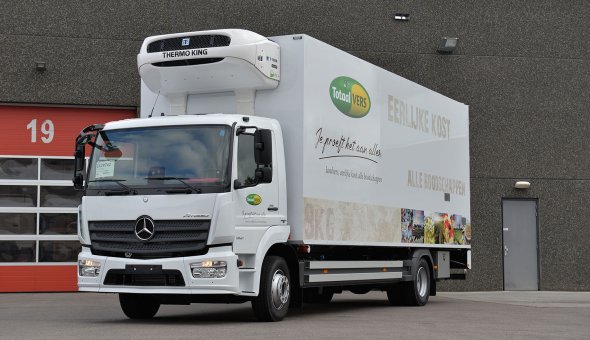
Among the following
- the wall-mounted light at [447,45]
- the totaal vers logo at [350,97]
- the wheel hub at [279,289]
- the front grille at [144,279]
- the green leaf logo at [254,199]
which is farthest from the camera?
the wall-mounted light at [447,45]

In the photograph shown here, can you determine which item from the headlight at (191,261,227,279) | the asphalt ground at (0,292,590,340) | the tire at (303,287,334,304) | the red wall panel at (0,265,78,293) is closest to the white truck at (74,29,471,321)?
the headlight at (191,261,227,279)

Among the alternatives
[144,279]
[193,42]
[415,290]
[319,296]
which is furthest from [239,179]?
[415,290]

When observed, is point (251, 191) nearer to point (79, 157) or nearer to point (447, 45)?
point (79, 157)

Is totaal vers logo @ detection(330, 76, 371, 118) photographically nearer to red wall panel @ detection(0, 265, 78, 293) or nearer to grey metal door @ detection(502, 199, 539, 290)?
red wall panel @ detection(0, 265, 78, 293)

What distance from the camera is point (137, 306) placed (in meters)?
13.5

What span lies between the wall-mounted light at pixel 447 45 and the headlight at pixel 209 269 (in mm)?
13266

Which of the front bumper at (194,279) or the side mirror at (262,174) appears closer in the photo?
the front bumper at (194,279)

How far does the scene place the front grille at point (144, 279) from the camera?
11.7 meters

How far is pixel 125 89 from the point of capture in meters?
21.7

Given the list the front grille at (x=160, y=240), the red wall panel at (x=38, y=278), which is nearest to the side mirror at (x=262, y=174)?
the front grille at (x=160, y=240)

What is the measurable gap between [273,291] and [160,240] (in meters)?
1.60

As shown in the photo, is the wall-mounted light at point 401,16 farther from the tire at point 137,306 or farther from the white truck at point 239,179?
the tire at point 137,306

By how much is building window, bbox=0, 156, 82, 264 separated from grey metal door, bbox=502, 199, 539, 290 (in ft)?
33.4

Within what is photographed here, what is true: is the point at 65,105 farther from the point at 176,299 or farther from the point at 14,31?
the point at 176,299
